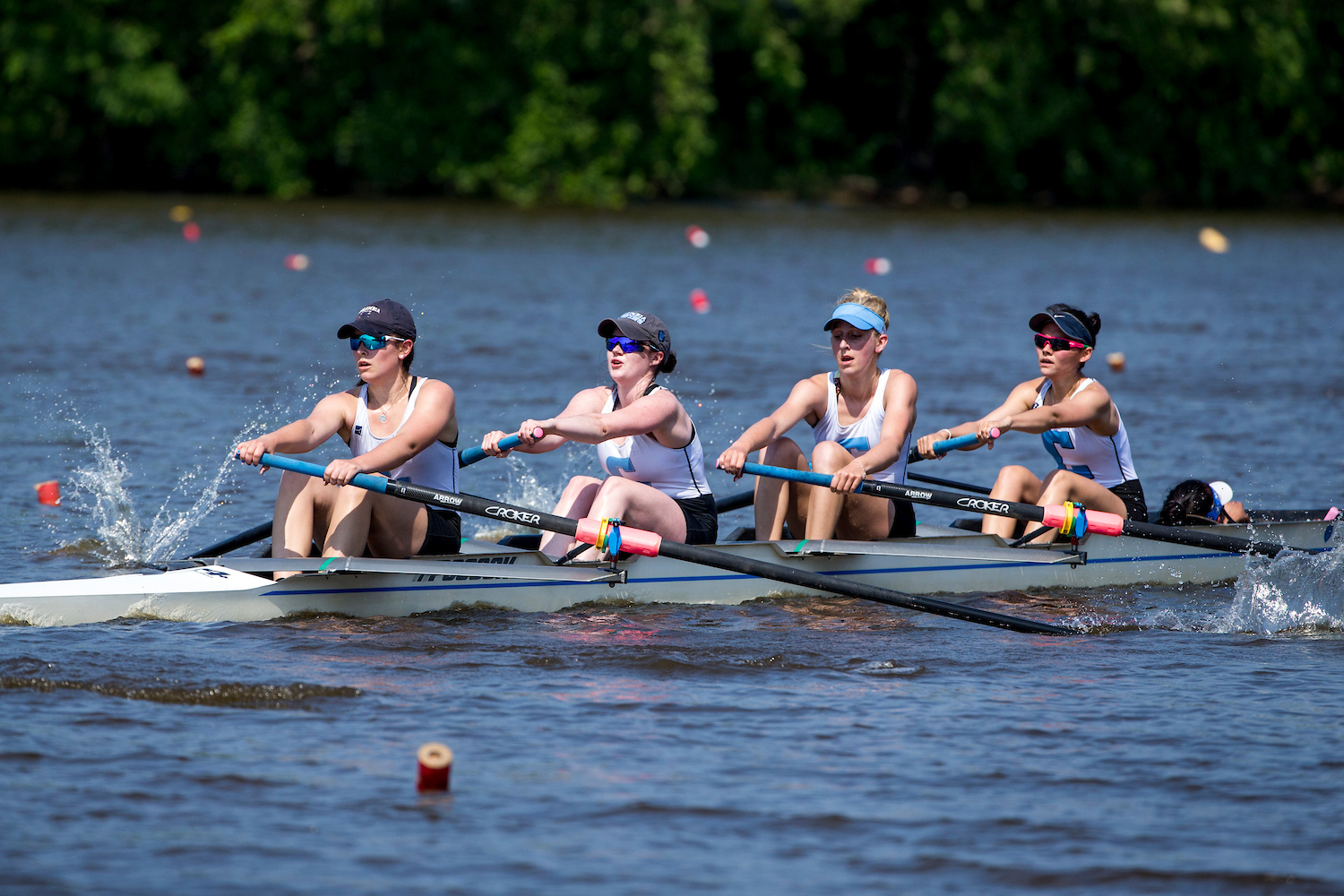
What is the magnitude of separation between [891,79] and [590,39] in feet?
31.6

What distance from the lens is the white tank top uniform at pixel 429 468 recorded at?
7.36m

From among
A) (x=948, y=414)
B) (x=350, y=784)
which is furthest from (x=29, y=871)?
(x=948, y=414)

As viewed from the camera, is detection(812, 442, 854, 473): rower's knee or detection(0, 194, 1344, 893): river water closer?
detection(0, 194, 1344, 893): river water

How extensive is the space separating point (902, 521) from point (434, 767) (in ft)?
12.9

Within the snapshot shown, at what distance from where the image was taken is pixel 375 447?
732 centimetres

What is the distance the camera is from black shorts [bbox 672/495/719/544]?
7773mm

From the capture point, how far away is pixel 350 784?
5238 mm

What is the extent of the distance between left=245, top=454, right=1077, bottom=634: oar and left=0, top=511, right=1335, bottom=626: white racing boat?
306 millimetres

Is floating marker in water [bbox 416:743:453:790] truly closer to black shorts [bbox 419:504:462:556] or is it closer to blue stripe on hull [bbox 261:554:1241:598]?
blue stripe on hull [bbox 261:554:1241:598]

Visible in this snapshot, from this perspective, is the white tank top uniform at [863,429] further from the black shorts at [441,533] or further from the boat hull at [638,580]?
the black shorts at [441,533]

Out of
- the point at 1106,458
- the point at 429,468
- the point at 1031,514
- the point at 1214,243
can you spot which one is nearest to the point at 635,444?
the point at 429,468

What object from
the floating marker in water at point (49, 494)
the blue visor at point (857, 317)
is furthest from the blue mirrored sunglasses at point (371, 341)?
the floating marker in water at point (49, 494)

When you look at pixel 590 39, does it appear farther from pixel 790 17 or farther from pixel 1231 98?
pixel 1231 98

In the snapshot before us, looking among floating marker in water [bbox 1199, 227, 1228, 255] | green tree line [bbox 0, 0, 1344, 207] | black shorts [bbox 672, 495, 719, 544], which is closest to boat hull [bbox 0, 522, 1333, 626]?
black shorts [bbox 672, 495, 719, 544]
